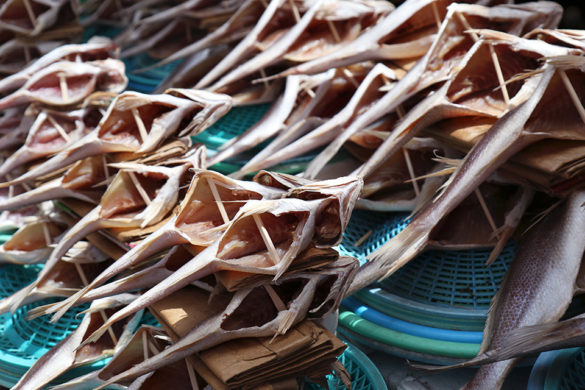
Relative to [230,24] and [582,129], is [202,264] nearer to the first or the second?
[582,129]

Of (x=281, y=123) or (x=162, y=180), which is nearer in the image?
(x=162, y=180)

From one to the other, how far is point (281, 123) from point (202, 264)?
0.81m

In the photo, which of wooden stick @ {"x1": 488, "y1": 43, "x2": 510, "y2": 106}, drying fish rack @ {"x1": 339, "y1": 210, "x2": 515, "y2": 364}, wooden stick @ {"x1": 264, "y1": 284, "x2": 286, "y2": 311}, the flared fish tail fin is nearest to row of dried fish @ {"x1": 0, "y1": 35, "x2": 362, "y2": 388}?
wooden stick @ {"x1": 264, "y1": 284, "x2": 286, "y2": 311}

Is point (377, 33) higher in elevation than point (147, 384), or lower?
higher

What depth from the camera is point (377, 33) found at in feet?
6.23

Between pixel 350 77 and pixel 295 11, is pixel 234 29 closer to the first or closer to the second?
pixel 295 11

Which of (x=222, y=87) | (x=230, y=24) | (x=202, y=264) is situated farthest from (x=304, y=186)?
(x=230, y=24)

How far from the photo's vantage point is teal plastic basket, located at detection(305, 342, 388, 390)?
137 cm

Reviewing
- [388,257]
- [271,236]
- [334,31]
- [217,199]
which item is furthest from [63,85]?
[388,257]

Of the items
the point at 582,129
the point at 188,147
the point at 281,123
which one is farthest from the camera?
the point at 281,123

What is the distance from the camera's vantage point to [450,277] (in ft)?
5.16

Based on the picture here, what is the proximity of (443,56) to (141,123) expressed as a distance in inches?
32.6

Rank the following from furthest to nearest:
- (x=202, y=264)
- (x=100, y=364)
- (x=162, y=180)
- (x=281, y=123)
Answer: (x=281, y=123)
(x=162, y=180)
(x=100, y=364)
(x=202, y=264)

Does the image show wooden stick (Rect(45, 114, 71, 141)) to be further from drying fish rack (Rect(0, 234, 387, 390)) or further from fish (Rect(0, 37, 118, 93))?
drying fish rack (Rect(0, 234, 387, 390))
